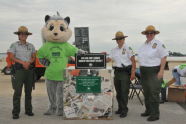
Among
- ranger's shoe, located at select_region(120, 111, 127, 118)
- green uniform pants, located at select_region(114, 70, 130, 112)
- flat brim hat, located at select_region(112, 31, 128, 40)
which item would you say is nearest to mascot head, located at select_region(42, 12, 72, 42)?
flat brim hat, located at select_region(112, 31, 128, 40)

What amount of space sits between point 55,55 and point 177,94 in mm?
3818

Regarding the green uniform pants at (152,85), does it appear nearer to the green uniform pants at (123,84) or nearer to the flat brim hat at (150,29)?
the green uniform pants at (123,84)

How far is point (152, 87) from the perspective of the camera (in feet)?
21.5

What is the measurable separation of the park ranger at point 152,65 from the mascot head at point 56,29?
160cm

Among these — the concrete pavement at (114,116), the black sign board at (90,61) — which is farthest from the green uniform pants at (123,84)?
the black sign board at (90,61)

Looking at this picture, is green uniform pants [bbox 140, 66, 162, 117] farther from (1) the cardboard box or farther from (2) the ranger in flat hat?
(1) the cardboard box

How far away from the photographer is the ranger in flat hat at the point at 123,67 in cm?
688

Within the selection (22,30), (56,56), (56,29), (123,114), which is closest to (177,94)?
(123,114)

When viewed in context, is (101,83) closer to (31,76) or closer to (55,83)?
(55,83)

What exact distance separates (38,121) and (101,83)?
1.41m

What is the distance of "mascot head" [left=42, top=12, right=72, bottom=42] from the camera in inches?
273

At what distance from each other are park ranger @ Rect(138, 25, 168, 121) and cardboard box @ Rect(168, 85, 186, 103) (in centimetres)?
249

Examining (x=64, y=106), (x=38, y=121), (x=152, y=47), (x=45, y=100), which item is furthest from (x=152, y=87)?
(x=45, y=100)

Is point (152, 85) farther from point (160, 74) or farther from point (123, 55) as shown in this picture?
point (123, 55)
